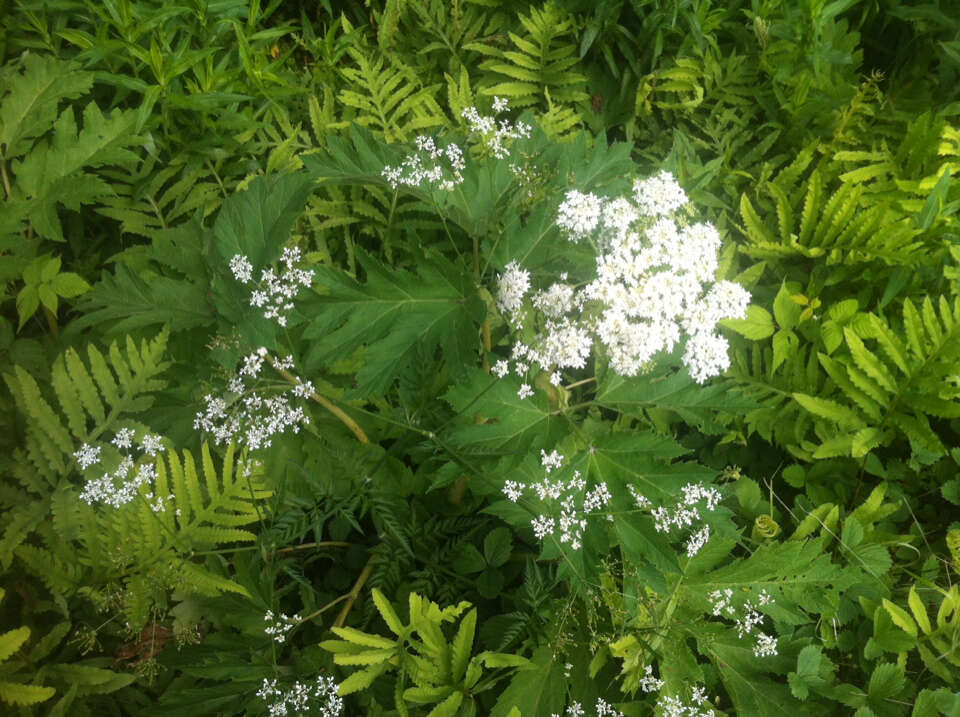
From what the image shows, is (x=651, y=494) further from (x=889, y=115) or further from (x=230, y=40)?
(x=230, y=40)

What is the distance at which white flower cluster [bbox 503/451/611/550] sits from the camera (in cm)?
183

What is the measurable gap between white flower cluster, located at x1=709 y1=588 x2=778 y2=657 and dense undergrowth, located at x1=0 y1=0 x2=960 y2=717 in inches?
0.7

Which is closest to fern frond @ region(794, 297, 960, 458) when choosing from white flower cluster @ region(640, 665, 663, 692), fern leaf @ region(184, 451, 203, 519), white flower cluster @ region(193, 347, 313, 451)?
white flower cluster @ region(640, 665, 663, 692)

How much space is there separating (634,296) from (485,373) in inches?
19.0

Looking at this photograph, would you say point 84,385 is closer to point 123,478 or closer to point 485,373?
point 123,478

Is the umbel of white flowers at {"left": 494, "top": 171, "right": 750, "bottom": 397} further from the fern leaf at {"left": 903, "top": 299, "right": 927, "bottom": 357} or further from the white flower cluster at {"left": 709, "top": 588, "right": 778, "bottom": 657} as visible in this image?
the fern leaf at {"left": 903, "top": 299, "right": 927, "bottom": 357}

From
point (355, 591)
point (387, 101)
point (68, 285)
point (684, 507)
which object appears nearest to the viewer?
point (684, 507)

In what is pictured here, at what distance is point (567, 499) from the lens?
6.14 ft

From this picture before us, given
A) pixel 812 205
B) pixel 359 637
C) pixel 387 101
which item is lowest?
pixel 359 637

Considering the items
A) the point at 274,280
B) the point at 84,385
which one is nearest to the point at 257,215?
the point at 274,280

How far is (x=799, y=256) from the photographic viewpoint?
312 cm

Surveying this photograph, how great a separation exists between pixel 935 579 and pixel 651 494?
1725 mm

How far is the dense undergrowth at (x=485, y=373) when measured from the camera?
75.0 inches

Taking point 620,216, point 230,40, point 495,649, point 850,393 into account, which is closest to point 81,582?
point 495,649
